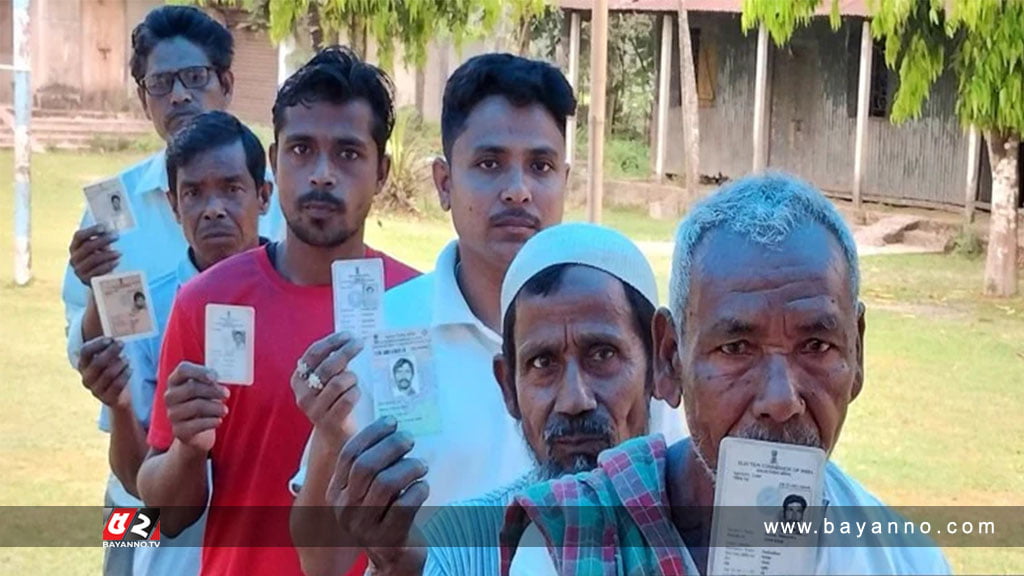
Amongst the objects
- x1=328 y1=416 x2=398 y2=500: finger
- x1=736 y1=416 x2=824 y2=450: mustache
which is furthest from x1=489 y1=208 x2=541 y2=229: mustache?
x1=736 y1=416 x2=824 y2=450: mustache

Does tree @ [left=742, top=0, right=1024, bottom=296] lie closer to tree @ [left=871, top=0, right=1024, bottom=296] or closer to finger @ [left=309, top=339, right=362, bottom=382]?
tree @ [left=871, top=0, right=1024, bottom=296]

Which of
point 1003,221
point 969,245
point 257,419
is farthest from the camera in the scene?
point 969,245

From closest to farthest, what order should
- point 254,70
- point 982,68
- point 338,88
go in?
point 338,88, point 982,68, point 254,70

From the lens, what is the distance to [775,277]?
1.63 meters

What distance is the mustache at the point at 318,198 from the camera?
2.99 metres

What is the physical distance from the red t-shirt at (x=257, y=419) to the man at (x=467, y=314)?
0.88 ft

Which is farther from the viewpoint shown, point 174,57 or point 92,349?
point 174,57

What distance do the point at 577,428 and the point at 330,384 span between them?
485 mm

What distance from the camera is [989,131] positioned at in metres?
13.3

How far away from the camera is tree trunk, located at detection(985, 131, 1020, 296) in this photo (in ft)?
43.8

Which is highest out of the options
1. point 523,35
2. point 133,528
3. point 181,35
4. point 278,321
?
point 523,35

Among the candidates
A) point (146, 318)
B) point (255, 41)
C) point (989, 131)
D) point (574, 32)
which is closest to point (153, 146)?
point (255, 41)

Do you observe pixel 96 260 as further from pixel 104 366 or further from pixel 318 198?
pixel 318 198

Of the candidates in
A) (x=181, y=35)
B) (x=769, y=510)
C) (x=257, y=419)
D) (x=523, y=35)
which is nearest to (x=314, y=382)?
(x=257, y=419)
